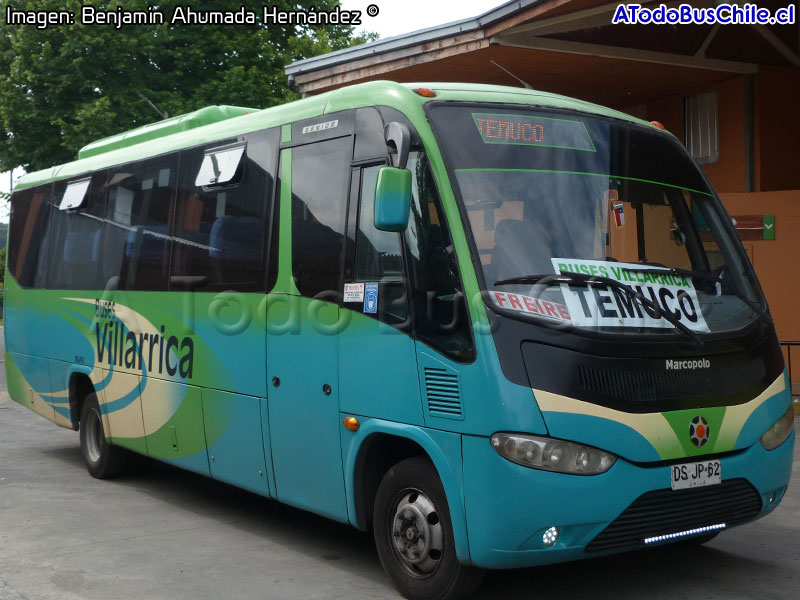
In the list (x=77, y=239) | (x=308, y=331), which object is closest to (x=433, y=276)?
(x=308, y=331)

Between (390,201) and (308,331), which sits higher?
(390,201)

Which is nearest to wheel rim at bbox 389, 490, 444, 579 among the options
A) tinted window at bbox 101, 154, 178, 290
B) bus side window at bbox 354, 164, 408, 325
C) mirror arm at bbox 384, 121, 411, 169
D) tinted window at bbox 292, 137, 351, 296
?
bus side window at bbox 354, 164, 408, 325

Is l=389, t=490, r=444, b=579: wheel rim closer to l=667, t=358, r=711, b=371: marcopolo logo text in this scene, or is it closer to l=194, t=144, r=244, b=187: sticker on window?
l=667, t=358, r=711, b=371: marcopolo logo text

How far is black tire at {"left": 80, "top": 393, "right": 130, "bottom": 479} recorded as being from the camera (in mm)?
9828

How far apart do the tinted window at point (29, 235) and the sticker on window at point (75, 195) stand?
528 mm

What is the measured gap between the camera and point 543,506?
509 centimetres

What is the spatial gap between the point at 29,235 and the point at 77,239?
4.75ft

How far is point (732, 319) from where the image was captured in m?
5.89

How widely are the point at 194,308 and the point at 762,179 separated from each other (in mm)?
9960

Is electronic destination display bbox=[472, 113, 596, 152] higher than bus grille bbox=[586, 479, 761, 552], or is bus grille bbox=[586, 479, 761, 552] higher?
electronic destination display bbox=[472, 113, 596, 152]

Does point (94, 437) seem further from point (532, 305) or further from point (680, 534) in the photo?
point (680, 534)

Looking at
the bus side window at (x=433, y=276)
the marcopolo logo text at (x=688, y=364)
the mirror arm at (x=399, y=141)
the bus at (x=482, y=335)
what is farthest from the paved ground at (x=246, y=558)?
the mirror arm at (x=399, y=141)

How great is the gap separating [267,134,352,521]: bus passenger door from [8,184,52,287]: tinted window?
513 cm

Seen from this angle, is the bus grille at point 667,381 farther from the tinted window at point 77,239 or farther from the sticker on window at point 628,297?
the tinted window at point 77,239
